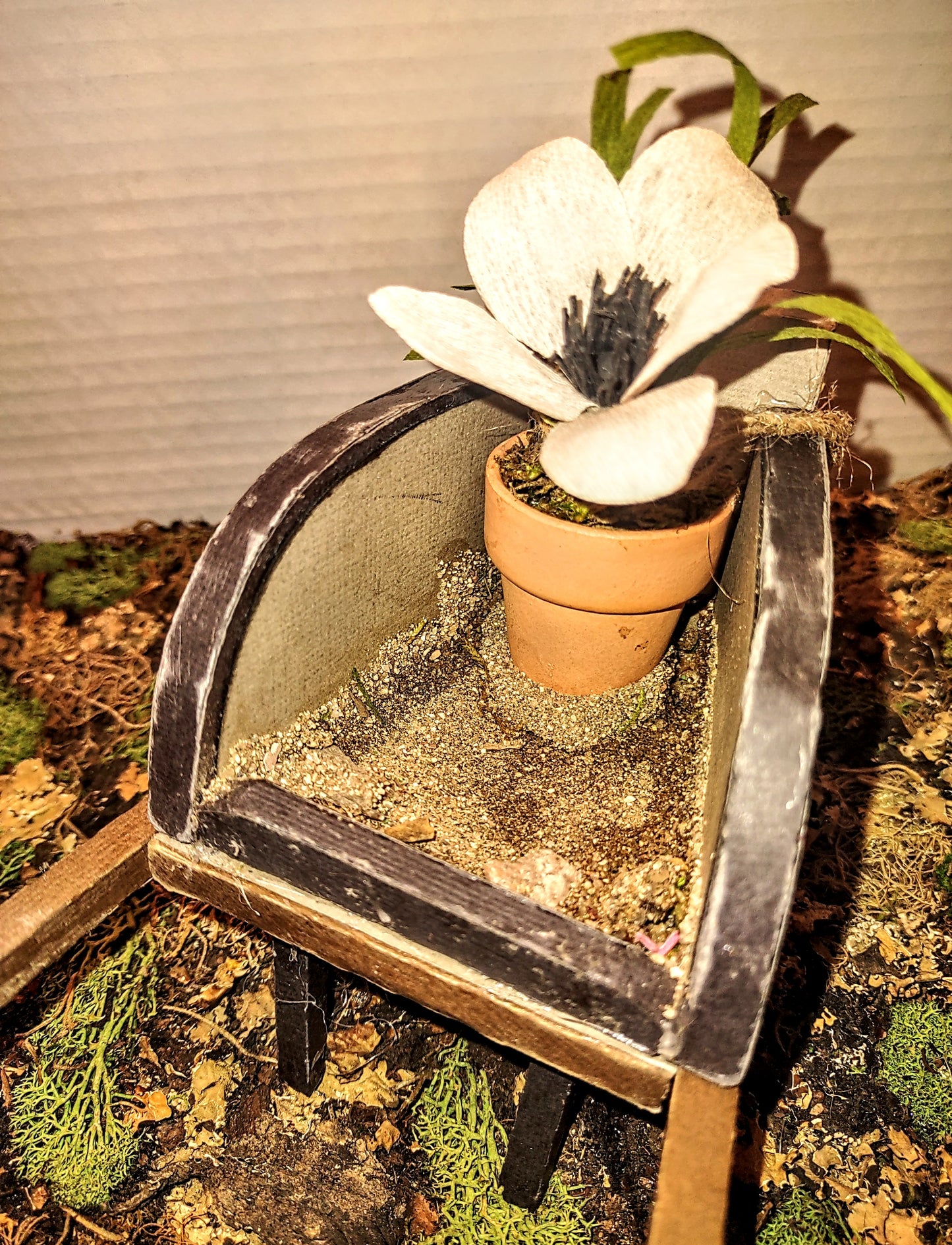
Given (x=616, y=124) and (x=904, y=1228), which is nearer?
(x=616, y=124)

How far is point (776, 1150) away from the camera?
1.14m

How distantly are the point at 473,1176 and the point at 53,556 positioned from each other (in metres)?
1.41

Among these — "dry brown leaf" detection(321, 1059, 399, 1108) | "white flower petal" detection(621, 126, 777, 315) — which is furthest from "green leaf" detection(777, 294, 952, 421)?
"dry brown leaf" detection(321, 1059, 399, 1108)

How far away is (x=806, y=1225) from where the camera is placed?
108 cm

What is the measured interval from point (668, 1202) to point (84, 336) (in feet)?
5.34

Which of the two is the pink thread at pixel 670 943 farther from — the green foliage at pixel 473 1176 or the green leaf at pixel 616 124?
the green leaf at pixel 616 124

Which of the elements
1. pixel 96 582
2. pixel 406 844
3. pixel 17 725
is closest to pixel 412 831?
pixel 406 844

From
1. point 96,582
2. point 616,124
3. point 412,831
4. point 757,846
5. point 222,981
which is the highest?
point 616,124

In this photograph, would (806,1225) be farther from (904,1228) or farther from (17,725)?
(17,725)

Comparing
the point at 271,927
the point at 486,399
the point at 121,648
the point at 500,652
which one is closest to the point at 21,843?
the point at 121,648

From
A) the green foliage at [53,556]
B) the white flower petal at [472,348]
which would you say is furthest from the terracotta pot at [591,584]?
the green foliage at [53,556]

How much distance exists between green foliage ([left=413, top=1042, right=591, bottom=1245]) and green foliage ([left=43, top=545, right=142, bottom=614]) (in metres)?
1.07

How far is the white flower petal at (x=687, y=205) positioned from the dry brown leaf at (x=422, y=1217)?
1078mm

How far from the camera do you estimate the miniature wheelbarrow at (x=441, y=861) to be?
26.9 inches
